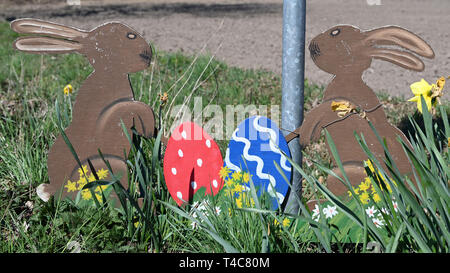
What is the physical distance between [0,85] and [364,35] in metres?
3.29

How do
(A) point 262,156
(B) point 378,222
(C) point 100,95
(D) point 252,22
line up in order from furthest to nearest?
1. (D) point 252,22
2. (C) point 100,95
3. (A) point 262,156
4. (B) point 378,222

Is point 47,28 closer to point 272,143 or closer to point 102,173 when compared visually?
point 102,173

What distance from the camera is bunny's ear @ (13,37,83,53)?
2.26 m

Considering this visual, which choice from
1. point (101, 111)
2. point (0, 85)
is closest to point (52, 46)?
point (101, 111)

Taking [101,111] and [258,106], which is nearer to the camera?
[101,111]

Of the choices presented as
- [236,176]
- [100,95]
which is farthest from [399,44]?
[100,95]

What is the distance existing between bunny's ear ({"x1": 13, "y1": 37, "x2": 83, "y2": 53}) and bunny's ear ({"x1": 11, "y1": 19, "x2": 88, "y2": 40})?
0.04 metres

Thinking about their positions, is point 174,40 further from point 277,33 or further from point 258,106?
point 258,106

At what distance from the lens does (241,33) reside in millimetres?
7086

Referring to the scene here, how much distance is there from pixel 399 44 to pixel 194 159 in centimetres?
110

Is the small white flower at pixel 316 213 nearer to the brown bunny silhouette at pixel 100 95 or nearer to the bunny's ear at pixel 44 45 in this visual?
the brown bunny silhouette at pixel 100 95

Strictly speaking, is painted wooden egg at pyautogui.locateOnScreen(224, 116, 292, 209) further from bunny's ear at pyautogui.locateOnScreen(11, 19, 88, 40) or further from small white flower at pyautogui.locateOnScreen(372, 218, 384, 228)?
bunny's ear at pyautogui.locateOnScreen(11, 19, 88, 40)

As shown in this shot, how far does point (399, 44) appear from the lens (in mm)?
2113

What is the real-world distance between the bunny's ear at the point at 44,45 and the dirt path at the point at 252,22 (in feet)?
8.08
